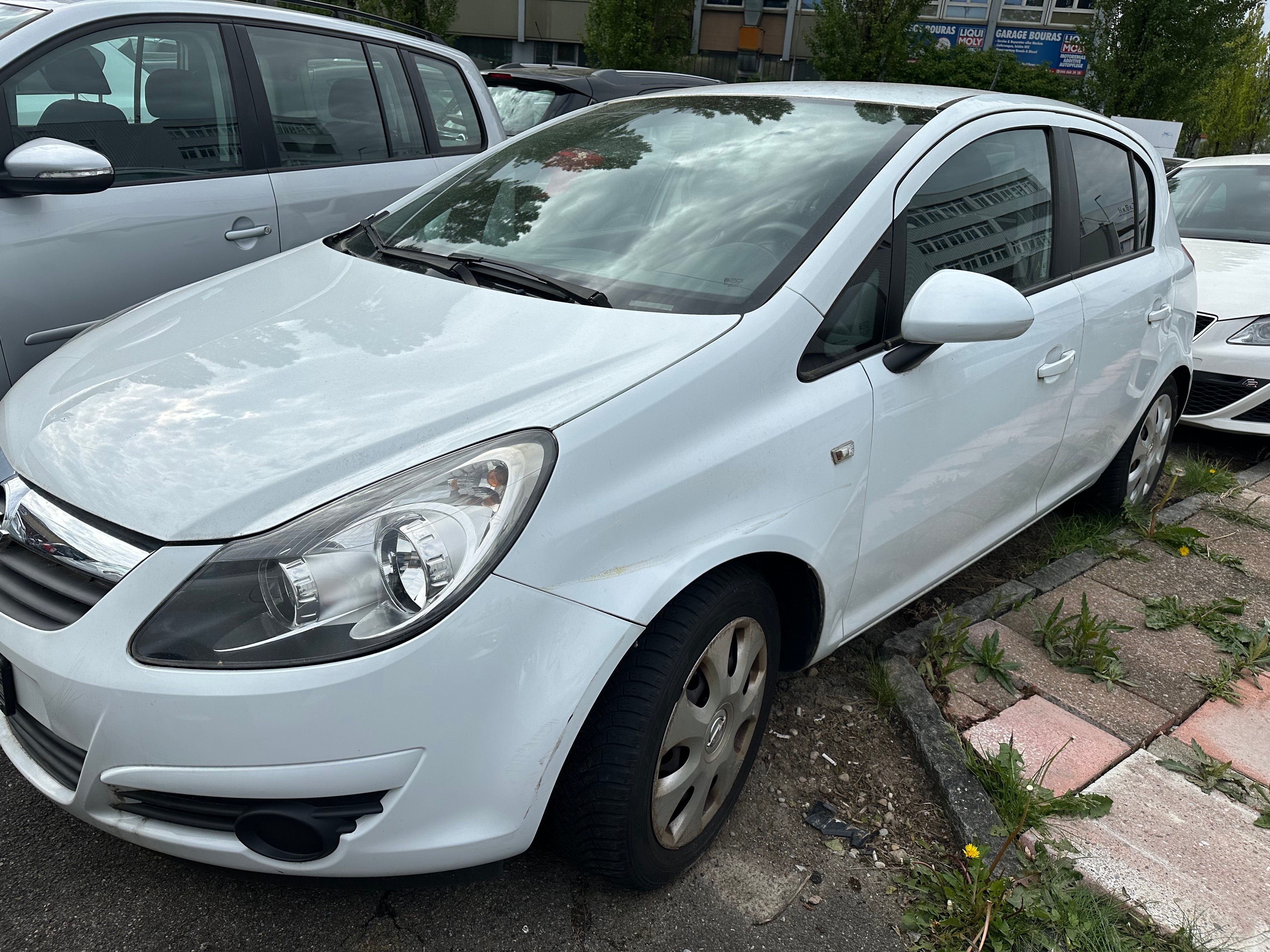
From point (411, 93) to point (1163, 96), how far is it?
17767mm

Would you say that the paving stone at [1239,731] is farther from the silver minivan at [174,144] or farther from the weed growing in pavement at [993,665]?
the silver minivan at [174,144]

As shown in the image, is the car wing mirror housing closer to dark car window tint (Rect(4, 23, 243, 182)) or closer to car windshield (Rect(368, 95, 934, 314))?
car windshield (Rect(368, 95, 934, 314))

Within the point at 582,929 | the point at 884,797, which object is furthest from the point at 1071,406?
the point at 582,929

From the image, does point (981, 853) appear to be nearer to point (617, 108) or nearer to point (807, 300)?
point (807, 300)

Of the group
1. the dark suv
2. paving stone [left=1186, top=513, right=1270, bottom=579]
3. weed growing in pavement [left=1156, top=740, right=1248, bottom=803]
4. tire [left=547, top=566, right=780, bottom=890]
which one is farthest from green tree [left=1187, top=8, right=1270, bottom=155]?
tire [left=547, top=566, right=780, bottom=890]

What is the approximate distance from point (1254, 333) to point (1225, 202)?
1.89 m

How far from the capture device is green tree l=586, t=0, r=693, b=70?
24906 mm

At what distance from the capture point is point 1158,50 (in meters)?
17.2

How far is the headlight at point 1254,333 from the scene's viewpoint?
5.09 meters

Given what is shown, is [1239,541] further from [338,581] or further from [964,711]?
[338,581]

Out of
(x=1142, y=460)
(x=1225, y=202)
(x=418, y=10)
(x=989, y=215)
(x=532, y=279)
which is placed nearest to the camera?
(x=532, y=279)

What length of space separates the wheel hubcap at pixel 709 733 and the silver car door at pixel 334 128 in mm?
2651

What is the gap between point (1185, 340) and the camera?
3873 mm

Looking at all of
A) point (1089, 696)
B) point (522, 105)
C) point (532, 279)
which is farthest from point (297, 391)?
point (522, 105)
